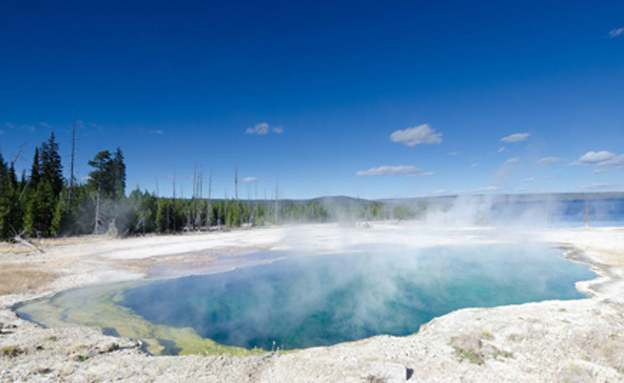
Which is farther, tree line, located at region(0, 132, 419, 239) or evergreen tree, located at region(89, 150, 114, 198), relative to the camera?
evergreen tree, located at region(89, 150, 114, 198)

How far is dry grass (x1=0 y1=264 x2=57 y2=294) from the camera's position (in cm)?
1358

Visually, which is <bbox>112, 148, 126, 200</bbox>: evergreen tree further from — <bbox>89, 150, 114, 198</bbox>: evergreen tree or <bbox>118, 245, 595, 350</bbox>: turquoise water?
<bbox>118, 245, 595, 350</bbox>: turquoise water

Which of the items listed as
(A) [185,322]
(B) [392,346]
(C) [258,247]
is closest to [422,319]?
(B) [392,346]

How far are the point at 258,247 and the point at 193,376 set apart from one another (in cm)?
2537

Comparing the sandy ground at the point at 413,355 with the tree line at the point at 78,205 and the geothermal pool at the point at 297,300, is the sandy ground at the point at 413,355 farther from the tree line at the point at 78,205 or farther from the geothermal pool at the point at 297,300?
the tree line at the point at 78,205

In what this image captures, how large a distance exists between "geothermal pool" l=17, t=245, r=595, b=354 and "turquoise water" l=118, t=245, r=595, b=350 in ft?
0.14

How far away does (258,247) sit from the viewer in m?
31.2

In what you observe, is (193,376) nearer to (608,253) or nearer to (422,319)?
(422,319)

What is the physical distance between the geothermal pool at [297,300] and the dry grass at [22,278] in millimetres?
1930

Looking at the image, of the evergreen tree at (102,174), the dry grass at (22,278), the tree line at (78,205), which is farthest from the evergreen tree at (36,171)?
the dry grass at (22,278)

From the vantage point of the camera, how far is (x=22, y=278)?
596 inches

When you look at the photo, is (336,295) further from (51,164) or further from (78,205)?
(51,164)

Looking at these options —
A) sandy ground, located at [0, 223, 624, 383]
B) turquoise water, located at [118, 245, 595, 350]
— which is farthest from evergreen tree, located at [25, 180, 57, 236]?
turquoise water, located at [118, 245, 595, 350]

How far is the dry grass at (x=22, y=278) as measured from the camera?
13578 mm
